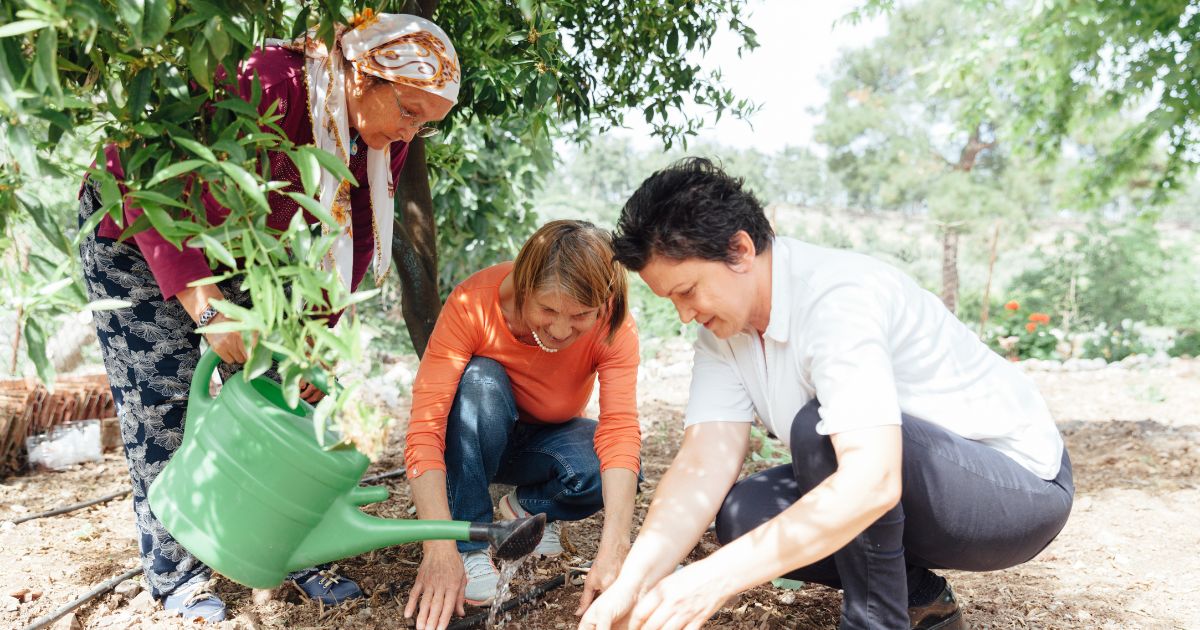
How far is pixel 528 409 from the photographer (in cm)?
219

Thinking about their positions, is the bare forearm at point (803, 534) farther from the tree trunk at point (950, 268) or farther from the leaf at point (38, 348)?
the tree trunk at point (950, 268)

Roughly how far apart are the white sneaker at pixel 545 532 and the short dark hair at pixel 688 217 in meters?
0.95

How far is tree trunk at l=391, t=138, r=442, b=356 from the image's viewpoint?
7.93 feet

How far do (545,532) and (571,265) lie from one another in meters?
0.82

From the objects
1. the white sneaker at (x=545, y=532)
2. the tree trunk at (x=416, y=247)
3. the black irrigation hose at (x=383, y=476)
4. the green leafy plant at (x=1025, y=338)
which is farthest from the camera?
the green leafy plant at (x=1025, y=338)

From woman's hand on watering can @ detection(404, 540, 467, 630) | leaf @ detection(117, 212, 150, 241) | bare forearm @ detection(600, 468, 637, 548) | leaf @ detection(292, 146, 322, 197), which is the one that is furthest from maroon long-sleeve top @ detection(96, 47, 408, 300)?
bare forearm @ detection(600, 468, 637, 548)

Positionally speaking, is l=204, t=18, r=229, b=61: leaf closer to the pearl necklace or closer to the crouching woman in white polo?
the crouching woman in white polo

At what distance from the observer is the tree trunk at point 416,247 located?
7.93 ft

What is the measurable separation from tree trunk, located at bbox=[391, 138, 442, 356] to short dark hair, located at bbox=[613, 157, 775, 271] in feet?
3.33

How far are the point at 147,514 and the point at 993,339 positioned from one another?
7.04m

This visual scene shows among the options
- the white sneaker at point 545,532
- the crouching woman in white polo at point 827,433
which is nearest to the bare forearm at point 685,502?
the crouching woman in white polo at point 827,433

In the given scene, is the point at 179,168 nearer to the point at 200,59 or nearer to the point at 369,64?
the point at 200,59

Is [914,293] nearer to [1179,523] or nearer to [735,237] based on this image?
[735,237]

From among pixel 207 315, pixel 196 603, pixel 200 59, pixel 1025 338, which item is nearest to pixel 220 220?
pixel 207 315
